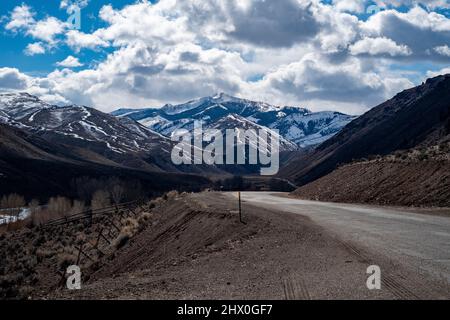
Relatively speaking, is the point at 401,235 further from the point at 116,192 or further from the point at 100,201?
the point at 116,192

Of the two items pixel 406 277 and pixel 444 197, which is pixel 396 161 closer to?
pixel 444 197

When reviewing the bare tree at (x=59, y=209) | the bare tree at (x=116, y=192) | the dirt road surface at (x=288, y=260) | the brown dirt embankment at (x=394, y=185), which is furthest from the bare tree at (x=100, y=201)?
the dirt road surface at (x=288, y=260)

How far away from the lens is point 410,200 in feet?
88.8

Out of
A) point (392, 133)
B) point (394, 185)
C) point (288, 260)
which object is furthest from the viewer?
point (392, 133)

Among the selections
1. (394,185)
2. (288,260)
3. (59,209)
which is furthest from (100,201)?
(288,260)

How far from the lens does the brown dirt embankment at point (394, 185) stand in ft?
87.2

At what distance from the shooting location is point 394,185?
30.4 metres

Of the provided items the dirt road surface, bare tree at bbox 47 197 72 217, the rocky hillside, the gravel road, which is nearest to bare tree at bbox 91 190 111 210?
bare tree at bbox 47 197 72 217

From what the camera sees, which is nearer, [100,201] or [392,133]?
[100,201]

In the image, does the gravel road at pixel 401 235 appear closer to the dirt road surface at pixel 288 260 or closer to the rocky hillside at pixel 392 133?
the dirt road surface at pixel 288 260

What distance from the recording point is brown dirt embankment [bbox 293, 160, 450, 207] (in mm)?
26594

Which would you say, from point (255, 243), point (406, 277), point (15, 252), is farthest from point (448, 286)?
point (15, 252)

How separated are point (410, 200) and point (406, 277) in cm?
1839

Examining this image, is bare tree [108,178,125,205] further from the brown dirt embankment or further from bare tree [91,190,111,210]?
the brown dirt embankment
